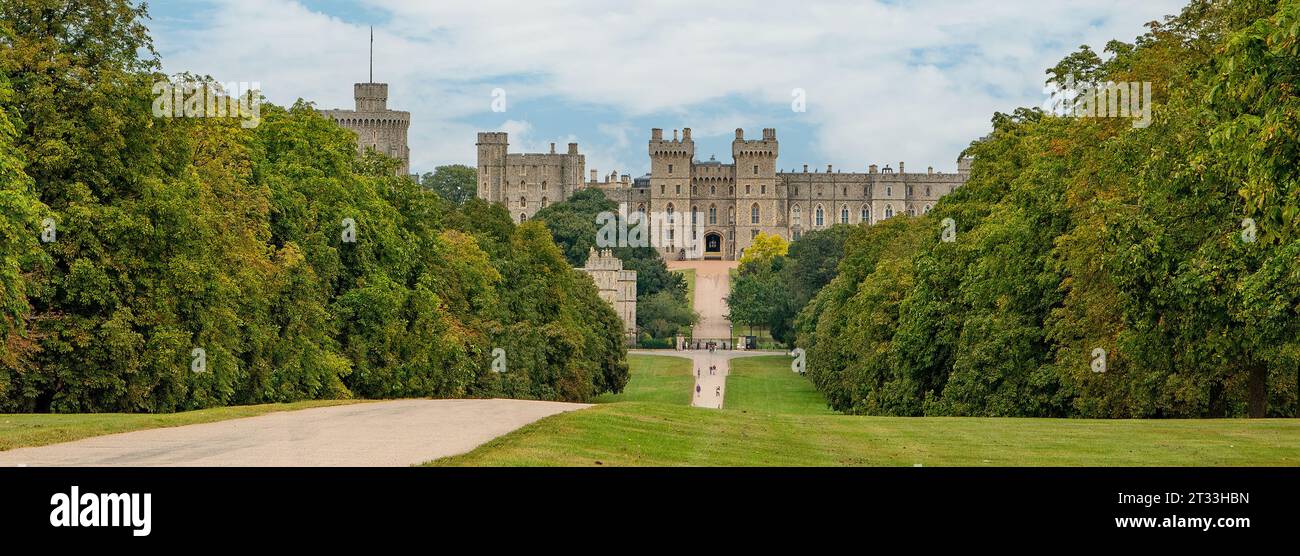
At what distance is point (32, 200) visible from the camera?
2434 cm

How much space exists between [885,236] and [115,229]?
4009 cm

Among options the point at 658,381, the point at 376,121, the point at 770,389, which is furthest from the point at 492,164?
the point at 770,389

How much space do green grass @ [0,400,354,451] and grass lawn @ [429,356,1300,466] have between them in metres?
4.62

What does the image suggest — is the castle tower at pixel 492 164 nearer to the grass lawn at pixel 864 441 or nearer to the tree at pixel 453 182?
the tree at pixel 453 182

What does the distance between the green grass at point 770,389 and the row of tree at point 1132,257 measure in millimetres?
13105

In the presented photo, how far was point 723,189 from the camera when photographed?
165000 millimetres

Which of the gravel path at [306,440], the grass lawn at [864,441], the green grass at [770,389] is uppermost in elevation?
A: the gravel path at [306,440]

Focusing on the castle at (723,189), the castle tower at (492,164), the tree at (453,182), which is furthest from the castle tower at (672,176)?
the tree at (453,182)

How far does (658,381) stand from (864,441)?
196ft

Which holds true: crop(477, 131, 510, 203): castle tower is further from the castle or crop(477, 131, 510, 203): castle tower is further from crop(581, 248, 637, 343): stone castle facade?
crop(581, 248, 637, 343): stone castle facade

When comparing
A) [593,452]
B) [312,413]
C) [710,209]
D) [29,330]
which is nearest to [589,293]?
[29,330]

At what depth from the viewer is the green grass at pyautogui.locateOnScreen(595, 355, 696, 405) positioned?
6925 centimetres

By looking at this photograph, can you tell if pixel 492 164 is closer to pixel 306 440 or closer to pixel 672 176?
pixel 672 176

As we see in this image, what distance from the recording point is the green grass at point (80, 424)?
1731 cm
